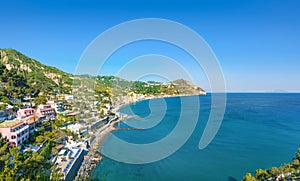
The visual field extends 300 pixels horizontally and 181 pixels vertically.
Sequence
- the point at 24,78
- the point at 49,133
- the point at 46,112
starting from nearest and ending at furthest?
1. the point at 49,133
2. the point at 46,112
3. the point at 24,78

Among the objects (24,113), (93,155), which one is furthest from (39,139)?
(24,113)

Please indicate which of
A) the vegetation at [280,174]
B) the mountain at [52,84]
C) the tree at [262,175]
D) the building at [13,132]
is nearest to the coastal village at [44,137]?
the building at [13,132]

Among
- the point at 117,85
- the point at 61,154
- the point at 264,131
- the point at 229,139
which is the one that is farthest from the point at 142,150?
the point at 117,85

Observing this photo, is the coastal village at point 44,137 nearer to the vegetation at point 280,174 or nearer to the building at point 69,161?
the building at point 69,161

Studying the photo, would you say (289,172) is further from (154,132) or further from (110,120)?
(110,120)

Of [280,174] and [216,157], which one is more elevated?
[280,174]

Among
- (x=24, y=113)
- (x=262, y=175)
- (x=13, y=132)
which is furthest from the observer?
(x=24, y=113)

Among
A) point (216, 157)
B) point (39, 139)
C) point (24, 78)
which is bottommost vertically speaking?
point (216, 157)

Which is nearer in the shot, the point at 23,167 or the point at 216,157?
the point at 23,167

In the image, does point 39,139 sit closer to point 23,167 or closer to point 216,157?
point 23,167
